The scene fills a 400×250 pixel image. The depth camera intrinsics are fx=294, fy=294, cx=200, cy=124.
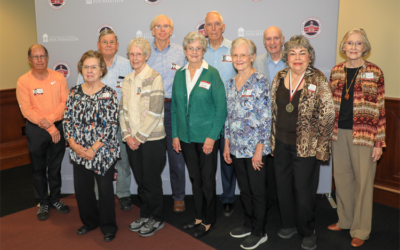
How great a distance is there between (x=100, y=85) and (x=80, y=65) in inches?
10.0

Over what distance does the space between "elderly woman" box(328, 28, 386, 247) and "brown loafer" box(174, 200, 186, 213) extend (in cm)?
173

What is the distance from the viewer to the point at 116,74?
138 inches

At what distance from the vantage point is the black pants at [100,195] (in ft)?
9.16

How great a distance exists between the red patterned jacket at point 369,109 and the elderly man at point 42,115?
3.09 metres

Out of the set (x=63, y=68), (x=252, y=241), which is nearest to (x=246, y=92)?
(x=252, y=241)

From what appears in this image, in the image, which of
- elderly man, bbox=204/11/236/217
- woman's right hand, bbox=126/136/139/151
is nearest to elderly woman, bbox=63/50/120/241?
woman's right hand, bbox=126/136/139/151

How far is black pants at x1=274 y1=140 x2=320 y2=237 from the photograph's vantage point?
99.8 inches

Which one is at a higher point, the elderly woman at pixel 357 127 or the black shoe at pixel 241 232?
the elderly woman at pixel 357 127

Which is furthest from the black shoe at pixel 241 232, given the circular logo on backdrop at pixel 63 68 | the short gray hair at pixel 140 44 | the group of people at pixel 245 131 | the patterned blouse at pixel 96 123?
the circular logo on backdrop at pixel 63 68

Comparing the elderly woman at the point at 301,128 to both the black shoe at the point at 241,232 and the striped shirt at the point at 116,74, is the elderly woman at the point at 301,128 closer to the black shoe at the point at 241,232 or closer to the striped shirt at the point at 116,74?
the black shoe at the point at 241,232

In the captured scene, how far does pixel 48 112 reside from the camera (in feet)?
11.1

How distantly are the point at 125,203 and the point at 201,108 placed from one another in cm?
173

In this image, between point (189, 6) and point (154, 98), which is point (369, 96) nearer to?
point (154, 98)

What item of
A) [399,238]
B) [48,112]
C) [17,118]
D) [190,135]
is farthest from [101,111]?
[17,118]
